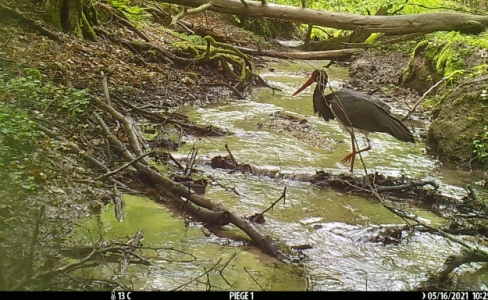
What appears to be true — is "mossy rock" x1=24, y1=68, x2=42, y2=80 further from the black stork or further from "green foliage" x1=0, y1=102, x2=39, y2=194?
the black stork

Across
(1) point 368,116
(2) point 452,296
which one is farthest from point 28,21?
(2) point 452,296

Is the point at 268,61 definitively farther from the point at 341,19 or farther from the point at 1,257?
the point at 1,257

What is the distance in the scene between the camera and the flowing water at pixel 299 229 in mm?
3094

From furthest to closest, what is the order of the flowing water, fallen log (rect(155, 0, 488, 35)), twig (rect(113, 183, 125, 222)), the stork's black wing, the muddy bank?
the muddy bank < fallen log (rect(155, 0, 488, 35)) < the stork's black wing < twig (rect(113, 183, 125, 222)) < the flowing water

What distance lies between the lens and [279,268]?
3.20 m

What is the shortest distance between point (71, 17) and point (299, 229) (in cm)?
637

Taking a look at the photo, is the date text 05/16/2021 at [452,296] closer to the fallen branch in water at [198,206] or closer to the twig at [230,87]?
the fallen branch in water at [198,206]

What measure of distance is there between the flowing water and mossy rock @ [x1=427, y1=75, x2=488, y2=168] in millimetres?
313

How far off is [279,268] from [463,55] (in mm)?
7553

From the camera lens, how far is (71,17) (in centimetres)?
791

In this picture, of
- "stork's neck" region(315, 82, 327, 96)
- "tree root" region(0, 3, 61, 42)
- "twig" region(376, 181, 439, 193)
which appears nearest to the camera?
"twig" region(376, 181, 439, 193)

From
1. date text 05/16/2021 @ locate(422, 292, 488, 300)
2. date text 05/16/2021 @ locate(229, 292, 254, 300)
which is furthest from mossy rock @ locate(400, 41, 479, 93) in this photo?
date text 05/16/2021 @ locate(229, 292, 254, 300)

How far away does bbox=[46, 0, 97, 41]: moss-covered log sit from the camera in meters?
7.66

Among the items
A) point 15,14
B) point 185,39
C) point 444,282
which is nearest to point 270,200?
point 444,282
